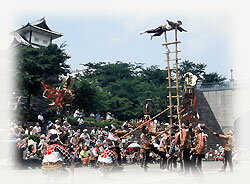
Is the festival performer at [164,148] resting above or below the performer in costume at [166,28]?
below

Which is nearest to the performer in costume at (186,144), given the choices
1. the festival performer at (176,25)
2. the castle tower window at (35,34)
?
the festival performer at (176,25)

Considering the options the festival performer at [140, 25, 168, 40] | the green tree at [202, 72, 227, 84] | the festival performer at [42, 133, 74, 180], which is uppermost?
the green tree at [202, 72, 227, 84]

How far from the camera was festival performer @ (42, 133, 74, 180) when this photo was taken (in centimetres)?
855

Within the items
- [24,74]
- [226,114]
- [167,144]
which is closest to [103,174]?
[167,144]

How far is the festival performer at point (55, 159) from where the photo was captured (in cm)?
855

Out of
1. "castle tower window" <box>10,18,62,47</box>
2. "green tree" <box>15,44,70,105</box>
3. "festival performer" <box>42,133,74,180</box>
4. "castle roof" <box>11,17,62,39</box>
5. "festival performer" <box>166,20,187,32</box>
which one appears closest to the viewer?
"festival performer" <box>42,133,74,180</box>

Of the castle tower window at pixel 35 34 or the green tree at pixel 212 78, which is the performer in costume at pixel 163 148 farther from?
the green tree at pixel 212 78

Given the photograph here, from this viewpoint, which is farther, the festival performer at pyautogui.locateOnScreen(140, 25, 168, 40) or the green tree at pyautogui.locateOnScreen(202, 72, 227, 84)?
the green tree at pyautogui.locateOnScreen(202, 72, 227, 84)

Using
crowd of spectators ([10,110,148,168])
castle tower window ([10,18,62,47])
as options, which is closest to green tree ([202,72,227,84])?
castle tower window ([10,18,62,47])

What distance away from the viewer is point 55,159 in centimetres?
859

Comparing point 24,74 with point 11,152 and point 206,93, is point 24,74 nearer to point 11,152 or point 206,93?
point 11,152

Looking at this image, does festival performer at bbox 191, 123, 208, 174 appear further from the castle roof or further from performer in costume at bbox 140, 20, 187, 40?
the castle roof

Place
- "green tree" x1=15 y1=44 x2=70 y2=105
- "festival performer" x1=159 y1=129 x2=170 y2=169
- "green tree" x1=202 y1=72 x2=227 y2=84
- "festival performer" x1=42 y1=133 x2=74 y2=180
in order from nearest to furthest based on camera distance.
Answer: "festival performer" x1=42 y1=133 x2=74 y2=180 < "festival performer" x1=159 y1=129 x2=170 y2=169 < "green tree" x1=15 y1=44 x2=70 y2=105 < "green tree" x1=202 y1=72 x2=227 y2=84

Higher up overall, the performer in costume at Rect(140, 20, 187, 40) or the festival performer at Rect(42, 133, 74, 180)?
the performer in costume at Rect(140, 20, 187, 40)
